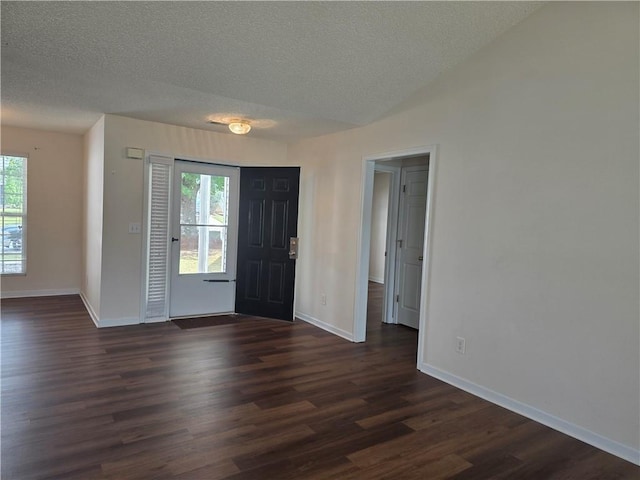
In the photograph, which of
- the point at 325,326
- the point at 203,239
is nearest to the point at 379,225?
the point at 325,326

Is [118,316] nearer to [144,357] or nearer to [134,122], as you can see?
[144,357]

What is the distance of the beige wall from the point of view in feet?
19.9

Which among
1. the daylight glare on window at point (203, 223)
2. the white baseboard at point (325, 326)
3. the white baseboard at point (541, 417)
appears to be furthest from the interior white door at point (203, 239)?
the white baseboard at point (541, 417)

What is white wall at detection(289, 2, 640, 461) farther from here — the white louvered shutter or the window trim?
the window trim

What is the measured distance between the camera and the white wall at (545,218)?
257cm

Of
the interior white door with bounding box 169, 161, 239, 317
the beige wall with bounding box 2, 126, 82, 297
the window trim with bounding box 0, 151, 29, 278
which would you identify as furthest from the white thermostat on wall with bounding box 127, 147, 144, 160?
the window trim with bounding box 0, 151, 29, 278

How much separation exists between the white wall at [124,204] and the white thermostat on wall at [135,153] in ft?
0.17

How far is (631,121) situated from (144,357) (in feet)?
13.7

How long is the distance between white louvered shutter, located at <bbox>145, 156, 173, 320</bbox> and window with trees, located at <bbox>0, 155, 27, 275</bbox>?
254 centimetres

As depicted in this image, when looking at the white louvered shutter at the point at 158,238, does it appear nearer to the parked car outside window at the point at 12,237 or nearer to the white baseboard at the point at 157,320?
the white baseboard at the point at 157,320

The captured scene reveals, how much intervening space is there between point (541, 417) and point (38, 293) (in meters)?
6.67

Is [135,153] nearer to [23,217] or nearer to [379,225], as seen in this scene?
[23,217]

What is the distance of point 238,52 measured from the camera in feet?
10.5

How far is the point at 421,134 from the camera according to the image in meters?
3.97
